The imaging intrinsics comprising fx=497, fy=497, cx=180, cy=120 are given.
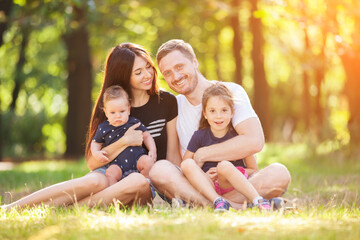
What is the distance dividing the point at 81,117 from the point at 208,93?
8.72 m

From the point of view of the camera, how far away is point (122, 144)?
4.67 metres

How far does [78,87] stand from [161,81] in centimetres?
343

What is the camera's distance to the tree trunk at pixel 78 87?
41.0ft

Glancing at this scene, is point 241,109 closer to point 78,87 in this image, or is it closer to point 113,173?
point 113,173

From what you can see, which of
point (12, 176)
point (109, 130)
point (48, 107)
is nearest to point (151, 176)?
point (109, 130)

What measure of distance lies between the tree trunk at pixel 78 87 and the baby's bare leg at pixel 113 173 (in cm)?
803

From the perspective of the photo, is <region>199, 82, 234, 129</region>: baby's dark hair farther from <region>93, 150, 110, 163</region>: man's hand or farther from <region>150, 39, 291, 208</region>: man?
<region>93, 150, 110, 163</region>: man's hand

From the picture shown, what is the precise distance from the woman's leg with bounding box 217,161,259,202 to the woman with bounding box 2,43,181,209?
2.35 ft

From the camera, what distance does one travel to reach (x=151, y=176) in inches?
179

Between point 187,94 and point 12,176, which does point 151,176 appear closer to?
point 187,94

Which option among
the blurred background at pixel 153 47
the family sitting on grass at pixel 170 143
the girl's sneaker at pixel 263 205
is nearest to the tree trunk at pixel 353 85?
the blurred background at pixel 153 47

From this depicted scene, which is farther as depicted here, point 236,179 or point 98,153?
point 98,153

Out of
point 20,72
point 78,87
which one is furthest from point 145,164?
point 20,72

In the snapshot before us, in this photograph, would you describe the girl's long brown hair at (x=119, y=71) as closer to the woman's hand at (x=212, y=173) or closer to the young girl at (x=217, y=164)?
the young girl at (x=217, y=164)
